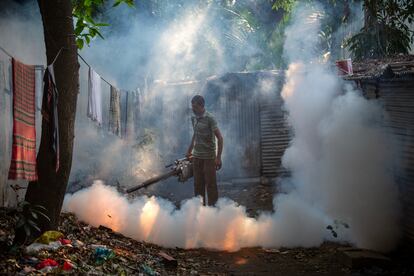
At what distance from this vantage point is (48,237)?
18.9 feet

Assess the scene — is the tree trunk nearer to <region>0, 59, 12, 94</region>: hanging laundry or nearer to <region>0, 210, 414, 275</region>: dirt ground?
<region>0, 210, 414, 275</region>: dirt ground

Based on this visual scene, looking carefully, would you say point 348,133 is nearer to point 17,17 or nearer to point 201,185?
point 201,185

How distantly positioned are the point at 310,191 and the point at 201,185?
2.62m

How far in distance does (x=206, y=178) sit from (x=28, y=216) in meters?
3.97

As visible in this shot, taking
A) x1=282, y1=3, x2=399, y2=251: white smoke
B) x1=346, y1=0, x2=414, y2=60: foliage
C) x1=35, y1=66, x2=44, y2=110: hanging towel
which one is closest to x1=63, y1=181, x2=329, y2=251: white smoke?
x1=282, y1=3, x2=399, y2=251: white smoke

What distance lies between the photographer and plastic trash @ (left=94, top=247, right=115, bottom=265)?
5758 mm

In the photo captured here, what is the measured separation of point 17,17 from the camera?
30.8 feet

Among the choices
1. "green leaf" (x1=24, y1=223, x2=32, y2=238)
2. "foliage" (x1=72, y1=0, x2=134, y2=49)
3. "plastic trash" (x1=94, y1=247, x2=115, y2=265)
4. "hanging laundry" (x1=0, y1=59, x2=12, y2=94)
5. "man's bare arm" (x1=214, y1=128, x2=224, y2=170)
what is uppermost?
"foliage" (x1=72, y1=0, x2=134, y2=49)

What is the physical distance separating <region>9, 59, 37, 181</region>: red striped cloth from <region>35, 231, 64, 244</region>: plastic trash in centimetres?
75

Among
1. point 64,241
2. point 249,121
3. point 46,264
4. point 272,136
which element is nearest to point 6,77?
point 64,241

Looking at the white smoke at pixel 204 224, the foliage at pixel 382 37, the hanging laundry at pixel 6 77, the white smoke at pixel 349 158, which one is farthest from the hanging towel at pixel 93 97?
the foliage at pixel 382 37

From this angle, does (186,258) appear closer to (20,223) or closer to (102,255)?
(102,255)

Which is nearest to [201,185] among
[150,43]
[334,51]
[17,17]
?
[17,17]

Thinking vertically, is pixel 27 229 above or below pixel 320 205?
above
